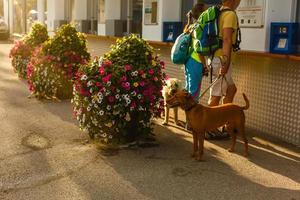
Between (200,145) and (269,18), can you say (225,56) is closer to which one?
(200,145)

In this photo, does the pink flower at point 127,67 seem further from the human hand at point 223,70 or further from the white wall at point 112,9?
the white wall at point 112,9

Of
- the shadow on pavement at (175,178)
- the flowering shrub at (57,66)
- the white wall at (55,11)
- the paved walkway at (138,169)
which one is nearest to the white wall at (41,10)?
the white wall at (55,11)

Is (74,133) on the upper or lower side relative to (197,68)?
lower

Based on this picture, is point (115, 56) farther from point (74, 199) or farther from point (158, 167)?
point (74, 199)

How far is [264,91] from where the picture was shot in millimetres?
6824

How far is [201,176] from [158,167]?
1.73 feet

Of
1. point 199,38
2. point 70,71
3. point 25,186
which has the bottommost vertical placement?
point 25,186

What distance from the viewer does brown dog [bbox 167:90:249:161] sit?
5363 millimetres

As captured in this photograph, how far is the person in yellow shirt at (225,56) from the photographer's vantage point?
5652 mm

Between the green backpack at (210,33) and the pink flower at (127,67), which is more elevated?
the green backpack at (210,33)

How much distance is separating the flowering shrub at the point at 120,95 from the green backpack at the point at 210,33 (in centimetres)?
73

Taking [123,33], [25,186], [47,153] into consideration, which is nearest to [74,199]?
[25,186]

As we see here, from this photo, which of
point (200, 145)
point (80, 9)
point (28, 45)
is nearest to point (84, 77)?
point (200, 145)

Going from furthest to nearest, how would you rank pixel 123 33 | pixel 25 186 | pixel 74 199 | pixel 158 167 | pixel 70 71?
pixel 123 33, pixel 70 71, pixel 158 167, pixel 25 186, pixel 74 199
